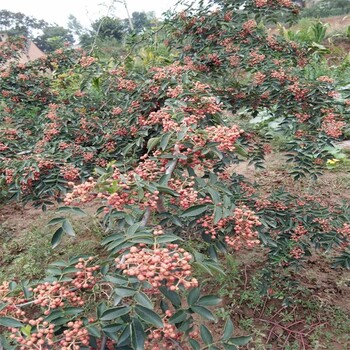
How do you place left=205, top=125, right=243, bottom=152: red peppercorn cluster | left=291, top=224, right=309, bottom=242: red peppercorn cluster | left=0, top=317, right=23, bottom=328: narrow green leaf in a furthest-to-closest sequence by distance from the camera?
left=291, top=224, right=309, bottom=242: red peppercorn cluster
left=205, top=125, right=243, bottom=152: red peppercorn cluster
left=0, top=317, right=23, bottom=328: narrow green leaf

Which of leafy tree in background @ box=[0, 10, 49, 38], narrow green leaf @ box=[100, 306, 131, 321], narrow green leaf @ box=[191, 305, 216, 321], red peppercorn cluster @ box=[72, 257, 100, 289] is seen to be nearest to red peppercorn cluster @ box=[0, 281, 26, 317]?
red peppercorn cluster @ box=[72, 257, 100, 289]

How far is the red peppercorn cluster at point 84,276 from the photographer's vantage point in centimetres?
101

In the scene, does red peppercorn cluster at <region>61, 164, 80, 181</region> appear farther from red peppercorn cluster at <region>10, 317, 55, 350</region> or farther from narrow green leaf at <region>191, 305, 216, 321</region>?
narrow green leaf at <region>191, 305, 216, 321</region>

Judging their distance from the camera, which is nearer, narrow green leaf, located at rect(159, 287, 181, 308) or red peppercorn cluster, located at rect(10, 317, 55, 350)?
red peppercorn cluster, located at rect(10, 317, 55, 350)

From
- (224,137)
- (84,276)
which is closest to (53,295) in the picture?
(84,276)

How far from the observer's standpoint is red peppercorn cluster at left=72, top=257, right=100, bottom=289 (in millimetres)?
1006

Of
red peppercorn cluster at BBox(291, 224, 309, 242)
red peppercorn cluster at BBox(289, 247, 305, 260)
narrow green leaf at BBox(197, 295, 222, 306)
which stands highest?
narrow green leaf at BBox(197, 295, 222, 306)

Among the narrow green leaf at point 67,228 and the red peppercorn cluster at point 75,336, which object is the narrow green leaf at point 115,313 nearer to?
the red peppercorn cluster at point 75,336

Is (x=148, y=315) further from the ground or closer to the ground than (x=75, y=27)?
closer to the ground

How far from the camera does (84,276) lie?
103 cm

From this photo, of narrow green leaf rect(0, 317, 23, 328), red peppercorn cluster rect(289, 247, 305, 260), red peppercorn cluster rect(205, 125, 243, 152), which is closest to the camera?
narrow green leaf rect(0, 317, 23, 328)

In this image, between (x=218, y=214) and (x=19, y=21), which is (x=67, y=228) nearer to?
(x=218, y=214)

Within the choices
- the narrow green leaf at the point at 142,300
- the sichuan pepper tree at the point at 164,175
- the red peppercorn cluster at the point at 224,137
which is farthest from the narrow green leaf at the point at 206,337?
the red peppercorn cluster at the point at 224,137

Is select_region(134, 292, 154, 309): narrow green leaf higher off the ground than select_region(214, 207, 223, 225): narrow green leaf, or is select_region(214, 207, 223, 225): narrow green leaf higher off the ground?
select_region(134, 292, 154, 309): narrow green leaf
